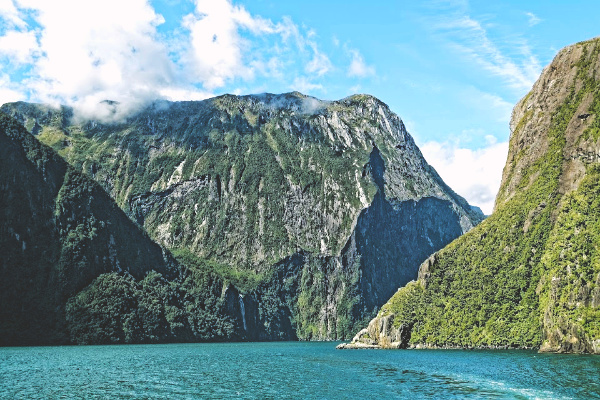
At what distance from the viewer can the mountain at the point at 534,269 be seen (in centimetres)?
12251

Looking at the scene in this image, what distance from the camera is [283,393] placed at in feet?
230

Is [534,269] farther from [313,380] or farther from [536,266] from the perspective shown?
[313,380]

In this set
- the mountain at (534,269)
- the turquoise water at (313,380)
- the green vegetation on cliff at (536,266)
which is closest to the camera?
the turquoise water at (313,380)

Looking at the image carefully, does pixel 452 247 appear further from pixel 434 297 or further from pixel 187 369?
pixel 187 369

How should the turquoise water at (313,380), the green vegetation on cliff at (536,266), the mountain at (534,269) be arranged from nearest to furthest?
the turquoise water at (313,380) < the green vegetation on cliff at (536,266) < the mountain at (534,269)

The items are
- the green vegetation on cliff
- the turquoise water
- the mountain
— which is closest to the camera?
the turquoise water

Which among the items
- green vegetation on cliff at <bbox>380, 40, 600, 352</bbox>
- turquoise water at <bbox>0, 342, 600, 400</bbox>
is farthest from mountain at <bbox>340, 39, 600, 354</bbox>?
turquoise water at <bbox>0, 342, 600, 400</bbox>

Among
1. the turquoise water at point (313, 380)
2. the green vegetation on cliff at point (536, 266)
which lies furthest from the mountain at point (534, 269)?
the turquoise water at point (313, 380)

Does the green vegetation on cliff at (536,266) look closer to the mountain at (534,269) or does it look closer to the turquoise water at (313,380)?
the mountain at (534,269)

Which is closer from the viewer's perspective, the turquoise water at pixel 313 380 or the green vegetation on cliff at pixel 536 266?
the turquoise water at pixel 313 380

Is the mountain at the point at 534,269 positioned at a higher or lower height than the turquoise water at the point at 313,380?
higher

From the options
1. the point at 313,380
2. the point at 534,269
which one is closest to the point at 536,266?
the point at 534,269

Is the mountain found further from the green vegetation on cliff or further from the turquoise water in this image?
the turquoise water

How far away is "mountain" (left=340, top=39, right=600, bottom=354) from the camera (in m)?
123
